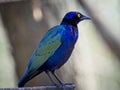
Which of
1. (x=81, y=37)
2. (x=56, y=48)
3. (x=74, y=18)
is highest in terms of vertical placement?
(x=74, y=18)

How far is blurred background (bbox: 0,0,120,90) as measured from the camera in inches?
181

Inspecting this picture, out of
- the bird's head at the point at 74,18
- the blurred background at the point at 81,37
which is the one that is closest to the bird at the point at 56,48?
the bird's head at the point at 74,18

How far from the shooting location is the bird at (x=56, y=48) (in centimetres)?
299

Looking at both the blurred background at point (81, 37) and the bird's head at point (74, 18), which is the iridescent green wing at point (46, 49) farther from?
the blurred background at point (81, 37)

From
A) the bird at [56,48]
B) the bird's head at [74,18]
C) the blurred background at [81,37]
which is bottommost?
the blurred background at [81,37]

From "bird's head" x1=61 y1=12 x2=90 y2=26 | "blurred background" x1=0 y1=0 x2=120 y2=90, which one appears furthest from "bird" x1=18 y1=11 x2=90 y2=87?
"blurred background" x1=0 y1=0 x2=120 y2=90

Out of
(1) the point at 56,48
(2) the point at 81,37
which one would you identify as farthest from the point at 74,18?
(2) the point at 81,37

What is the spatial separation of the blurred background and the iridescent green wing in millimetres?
1349

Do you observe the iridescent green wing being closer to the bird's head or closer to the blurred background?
the bird's head

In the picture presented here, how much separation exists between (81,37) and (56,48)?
1954 millimetres

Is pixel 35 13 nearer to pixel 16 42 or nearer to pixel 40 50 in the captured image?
pixel 16 42

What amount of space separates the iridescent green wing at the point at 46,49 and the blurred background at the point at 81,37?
1.35 metres

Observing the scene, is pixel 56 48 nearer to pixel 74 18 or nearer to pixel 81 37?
pixel 74 18

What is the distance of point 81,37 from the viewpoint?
16.4 feet
